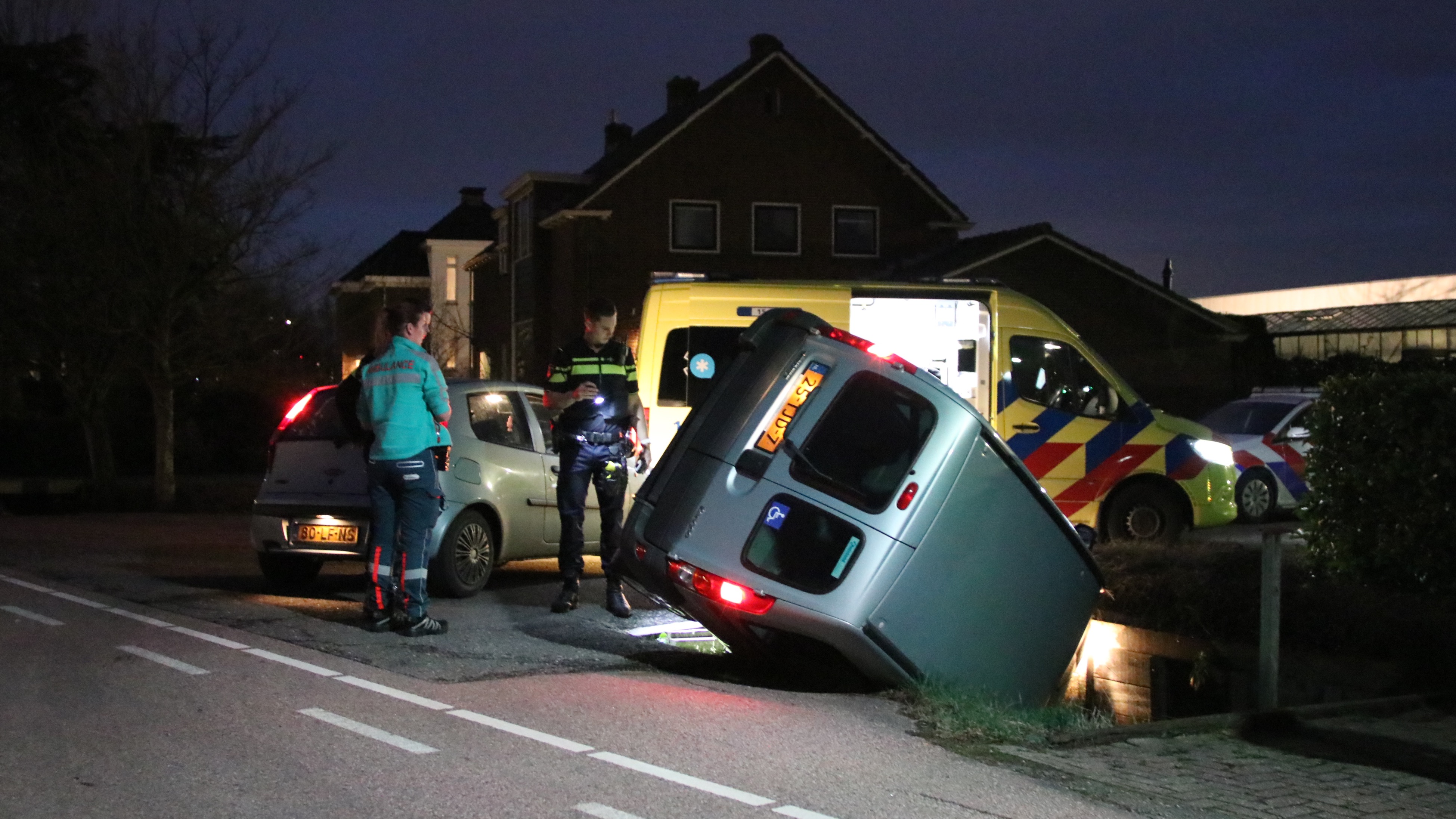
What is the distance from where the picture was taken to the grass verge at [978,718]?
6133 millimetres

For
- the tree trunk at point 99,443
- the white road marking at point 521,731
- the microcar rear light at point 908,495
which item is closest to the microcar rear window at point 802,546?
the microcar rear light at point 908,495

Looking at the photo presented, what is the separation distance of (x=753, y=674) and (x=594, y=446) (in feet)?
7.07

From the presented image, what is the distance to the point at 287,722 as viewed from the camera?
5.91m

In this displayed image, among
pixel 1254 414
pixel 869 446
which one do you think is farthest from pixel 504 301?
pixel 869 446

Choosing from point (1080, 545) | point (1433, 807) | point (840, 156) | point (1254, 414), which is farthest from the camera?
point (840, 156)

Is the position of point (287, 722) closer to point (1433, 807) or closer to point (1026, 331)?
point (1433, 807)

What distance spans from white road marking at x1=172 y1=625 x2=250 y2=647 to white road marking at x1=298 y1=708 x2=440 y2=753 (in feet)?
Answer: 4.76

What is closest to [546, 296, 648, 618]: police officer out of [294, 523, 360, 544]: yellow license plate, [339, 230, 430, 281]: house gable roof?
[294, 523, 360, 544]: yellow license plate

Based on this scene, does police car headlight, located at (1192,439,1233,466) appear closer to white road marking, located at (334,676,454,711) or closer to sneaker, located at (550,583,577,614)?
sneaker, located at (550,583,577,614)

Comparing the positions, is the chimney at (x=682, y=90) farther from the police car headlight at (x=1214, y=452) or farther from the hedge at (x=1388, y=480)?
the hedge at (x=1388, y=480)

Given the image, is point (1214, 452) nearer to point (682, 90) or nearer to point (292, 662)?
point (292, 662)

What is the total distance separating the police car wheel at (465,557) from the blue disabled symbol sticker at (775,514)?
12.3ft

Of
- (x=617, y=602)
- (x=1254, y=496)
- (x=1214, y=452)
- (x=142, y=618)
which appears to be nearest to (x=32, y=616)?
(x=142, y=618)

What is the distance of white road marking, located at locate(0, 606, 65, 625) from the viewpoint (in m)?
8.39
